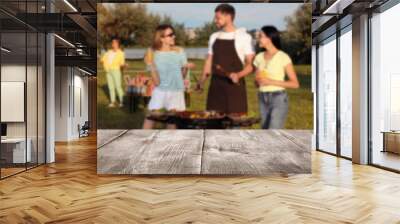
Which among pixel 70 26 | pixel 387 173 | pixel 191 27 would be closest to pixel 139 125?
pixel 191 27

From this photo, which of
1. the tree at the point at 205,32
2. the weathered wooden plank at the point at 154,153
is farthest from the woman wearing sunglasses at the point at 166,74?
the tree at the point at 205,32

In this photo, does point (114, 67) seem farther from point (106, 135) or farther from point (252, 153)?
point (252, 153)

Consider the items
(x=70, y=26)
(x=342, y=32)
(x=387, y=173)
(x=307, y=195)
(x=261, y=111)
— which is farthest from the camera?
(x=342, y=32)

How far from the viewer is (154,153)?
6637 millimetres

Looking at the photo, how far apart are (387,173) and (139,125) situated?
166 inches

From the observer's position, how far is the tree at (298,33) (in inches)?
259

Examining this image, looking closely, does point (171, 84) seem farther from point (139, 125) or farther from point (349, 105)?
point (349, 105)

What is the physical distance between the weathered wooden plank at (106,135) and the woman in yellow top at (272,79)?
7.37 ft

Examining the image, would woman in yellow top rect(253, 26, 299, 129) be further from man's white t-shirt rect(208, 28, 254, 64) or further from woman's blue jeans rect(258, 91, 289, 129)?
man's white t-shirt rect(208, 28, 254, 64)

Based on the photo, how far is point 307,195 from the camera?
525 centimetres

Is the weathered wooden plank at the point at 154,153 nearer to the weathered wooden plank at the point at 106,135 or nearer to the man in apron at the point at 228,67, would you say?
the weathered wooden plank at the point at 106,135

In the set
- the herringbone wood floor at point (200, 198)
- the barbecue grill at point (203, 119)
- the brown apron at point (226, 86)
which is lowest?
the herringbone wood floor at point (200, 198)

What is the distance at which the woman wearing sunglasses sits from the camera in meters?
6.57

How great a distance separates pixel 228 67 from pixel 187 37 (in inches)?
31.1
